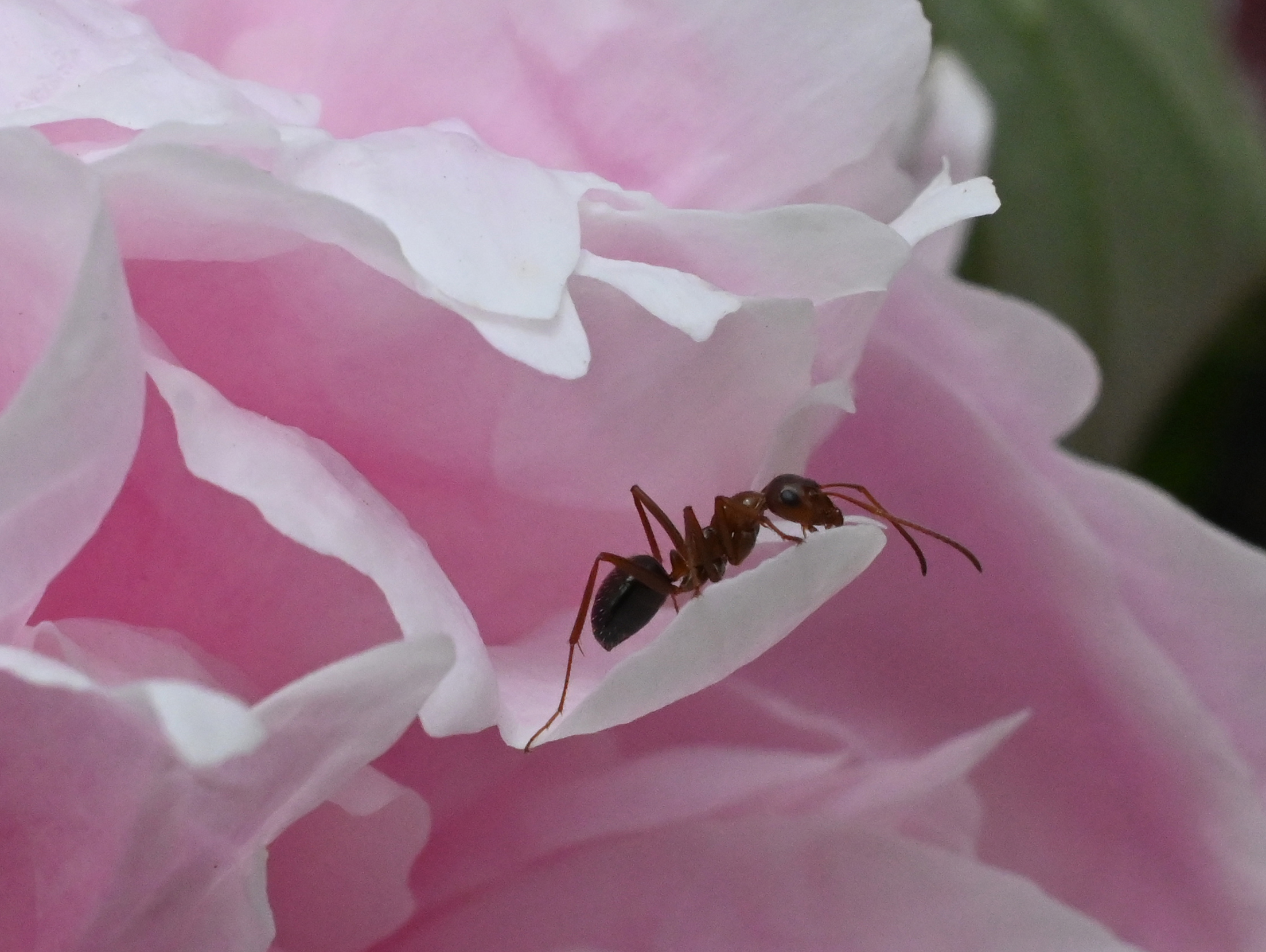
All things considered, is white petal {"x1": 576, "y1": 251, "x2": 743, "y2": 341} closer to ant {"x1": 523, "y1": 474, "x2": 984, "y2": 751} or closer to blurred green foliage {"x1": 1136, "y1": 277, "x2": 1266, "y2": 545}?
ant {"x1": 523, "y1": 474, "x2": 984, "y2": 751}

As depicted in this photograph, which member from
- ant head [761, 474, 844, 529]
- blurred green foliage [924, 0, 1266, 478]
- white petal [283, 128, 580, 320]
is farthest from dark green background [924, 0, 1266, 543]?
white petal [283, 128, 580, 320]

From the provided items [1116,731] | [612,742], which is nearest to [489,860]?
[612,742]

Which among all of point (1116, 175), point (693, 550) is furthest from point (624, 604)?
point (1116, 175)

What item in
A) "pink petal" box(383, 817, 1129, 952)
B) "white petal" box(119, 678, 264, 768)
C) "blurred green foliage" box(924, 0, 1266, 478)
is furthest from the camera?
"blurred green foliage" box(924, 0, 1266, 478)

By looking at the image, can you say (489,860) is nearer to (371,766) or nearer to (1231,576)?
(371,766)

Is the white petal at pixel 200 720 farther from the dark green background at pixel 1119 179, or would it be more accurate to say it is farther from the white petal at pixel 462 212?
the dark green background at pixel 1119 179

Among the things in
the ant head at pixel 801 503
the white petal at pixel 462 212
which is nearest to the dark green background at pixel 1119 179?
the ant head at pixel 801 503
